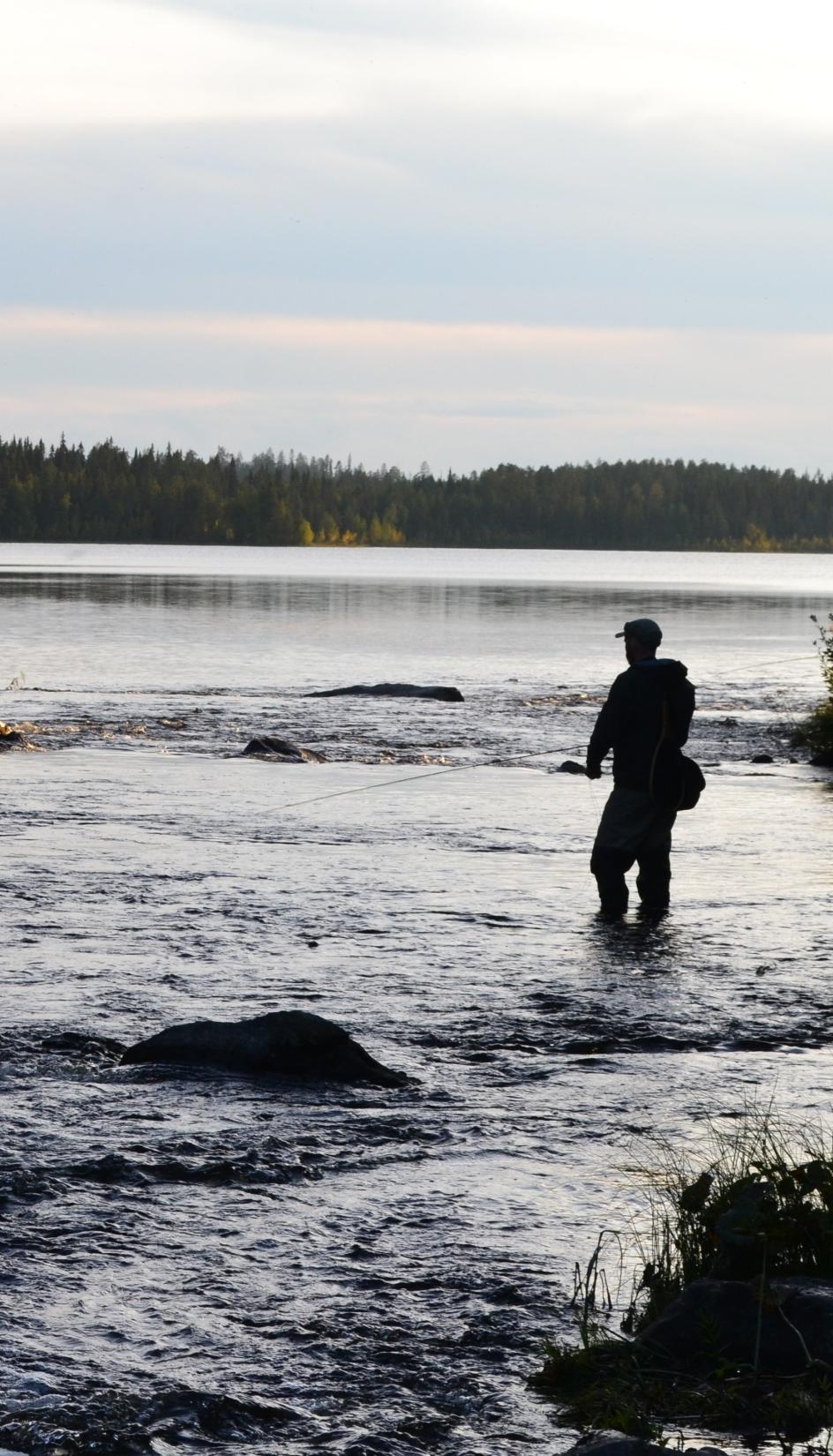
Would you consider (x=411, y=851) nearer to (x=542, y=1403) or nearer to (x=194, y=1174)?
(x=194, y=1174)

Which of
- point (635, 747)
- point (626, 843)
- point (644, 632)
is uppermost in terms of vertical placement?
point (644, 632)

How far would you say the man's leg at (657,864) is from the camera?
12.6 meters

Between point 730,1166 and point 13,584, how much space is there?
82.7m

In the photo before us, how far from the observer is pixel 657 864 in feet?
42.1

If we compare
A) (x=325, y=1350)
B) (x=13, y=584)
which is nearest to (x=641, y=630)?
(x=325, y=1350)

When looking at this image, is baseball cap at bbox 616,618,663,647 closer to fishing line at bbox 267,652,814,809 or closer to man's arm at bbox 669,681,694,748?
man's arm at bbox 669,681,694,748

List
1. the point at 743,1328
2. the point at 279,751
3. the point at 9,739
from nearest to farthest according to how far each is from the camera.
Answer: the point at 743,1328 < the point at 279,751 < the point at 9,739

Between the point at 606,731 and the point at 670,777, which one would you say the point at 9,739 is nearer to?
the point at 606,731

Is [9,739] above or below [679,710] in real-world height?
below

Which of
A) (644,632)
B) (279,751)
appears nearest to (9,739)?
(279,751)

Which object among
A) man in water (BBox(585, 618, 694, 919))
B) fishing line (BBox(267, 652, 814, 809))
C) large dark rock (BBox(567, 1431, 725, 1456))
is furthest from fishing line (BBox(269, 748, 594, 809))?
large dark rock (BBox(567, 1431, 725, 1456))

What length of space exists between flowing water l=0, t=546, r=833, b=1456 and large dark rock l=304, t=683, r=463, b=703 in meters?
8.47

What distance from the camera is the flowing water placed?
539cm

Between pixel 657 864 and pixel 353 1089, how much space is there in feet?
16.3
